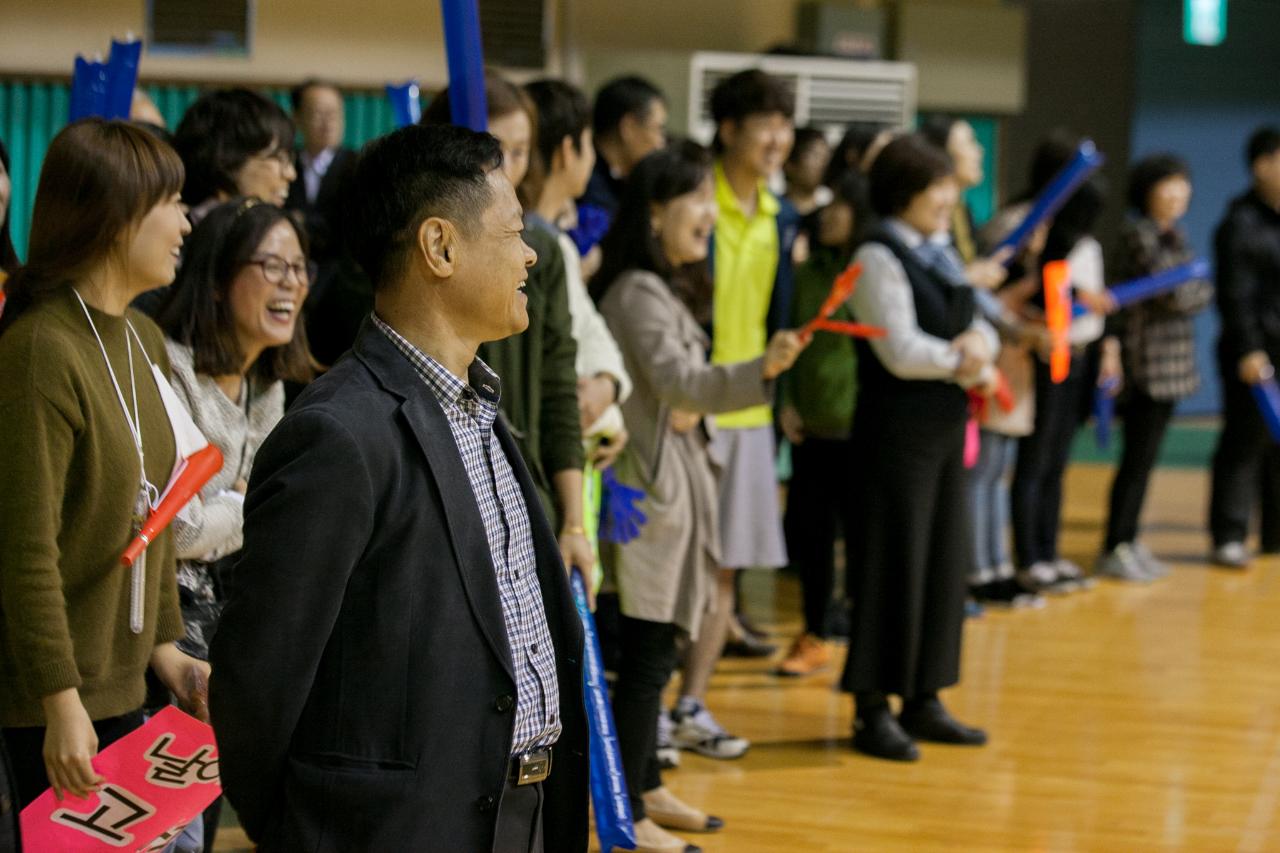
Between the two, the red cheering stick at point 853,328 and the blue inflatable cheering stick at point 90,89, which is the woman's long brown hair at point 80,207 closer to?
the blue inflatable cheering stick at point 90,89

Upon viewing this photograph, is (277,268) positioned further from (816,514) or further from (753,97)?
(816,514)

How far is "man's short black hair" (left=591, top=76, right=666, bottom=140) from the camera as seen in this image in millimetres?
4539

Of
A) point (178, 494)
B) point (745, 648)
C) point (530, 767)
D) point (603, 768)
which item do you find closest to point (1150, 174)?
point (745, 648)

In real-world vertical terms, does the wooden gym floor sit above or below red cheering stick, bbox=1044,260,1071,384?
below

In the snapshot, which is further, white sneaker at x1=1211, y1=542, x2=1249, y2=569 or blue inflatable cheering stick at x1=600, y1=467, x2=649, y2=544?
white sneaker at x1=1211, y1=542, x2=1249, y2=569

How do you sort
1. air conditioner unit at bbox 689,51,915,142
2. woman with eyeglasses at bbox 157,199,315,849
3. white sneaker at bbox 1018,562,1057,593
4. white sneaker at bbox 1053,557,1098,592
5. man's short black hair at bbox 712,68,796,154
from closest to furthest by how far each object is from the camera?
1. woman with eyeglasses at bbox 157,199,315,849
2. man's short black hair at bbox 712,68,796,154
3. white sneaker at bbox 1018,562,1057,593
4. white sneaker at bbox 1053,557,1098,592
5. air conditioner unit at bbox 689,51,915,142

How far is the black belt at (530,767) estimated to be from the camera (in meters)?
1.70

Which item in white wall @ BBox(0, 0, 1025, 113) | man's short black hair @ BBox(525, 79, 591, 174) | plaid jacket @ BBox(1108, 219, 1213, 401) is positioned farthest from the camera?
white wall @ BBox(0, 0, 1025, 113)

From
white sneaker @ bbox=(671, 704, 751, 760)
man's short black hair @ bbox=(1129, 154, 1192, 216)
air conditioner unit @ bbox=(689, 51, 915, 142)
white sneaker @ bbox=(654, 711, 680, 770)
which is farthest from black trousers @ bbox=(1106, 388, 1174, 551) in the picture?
white sneaker @ bbox=(654, 711, 680, 770)

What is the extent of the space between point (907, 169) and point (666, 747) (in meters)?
1.52

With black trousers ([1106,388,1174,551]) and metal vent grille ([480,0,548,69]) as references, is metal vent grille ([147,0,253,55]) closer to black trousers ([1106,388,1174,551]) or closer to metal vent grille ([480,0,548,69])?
metal vent grille ([480,0,548,69])

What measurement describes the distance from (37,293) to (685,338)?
1.64 meters

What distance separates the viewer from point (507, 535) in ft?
5.63

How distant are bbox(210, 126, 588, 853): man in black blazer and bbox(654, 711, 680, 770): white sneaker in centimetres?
204
